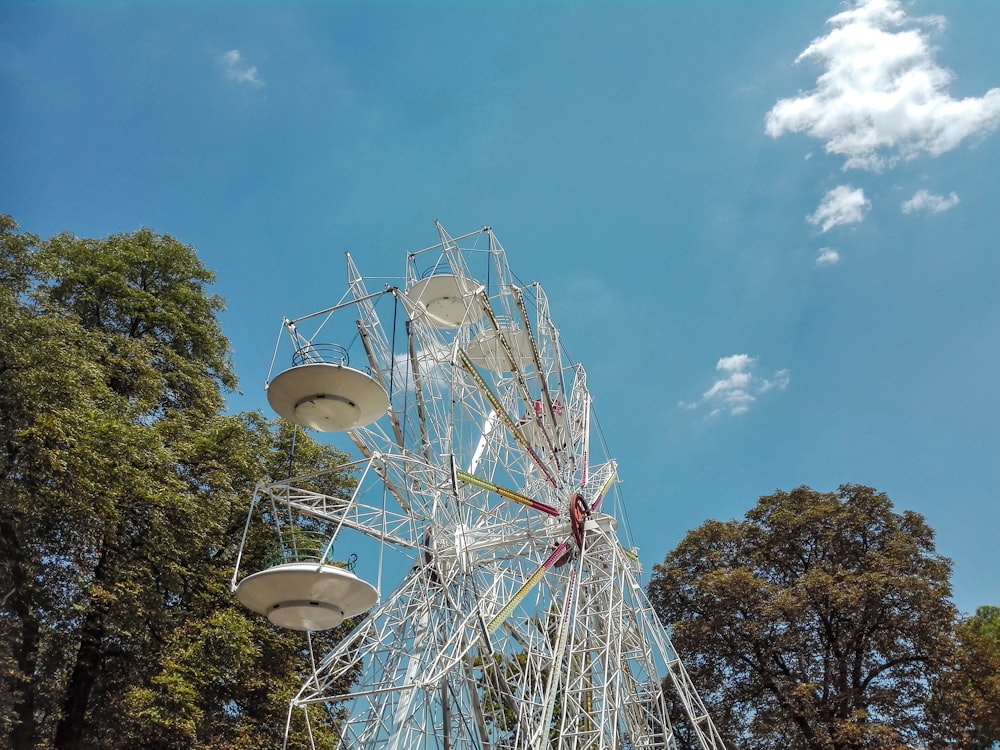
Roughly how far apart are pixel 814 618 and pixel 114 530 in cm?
1940

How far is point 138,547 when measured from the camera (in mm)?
19766

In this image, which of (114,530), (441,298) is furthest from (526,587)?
(114,530)

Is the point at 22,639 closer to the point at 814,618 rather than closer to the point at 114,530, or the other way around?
the point at 114,530

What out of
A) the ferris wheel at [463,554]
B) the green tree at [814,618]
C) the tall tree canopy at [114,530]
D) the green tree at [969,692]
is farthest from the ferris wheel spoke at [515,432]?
the green tree at [969,692]

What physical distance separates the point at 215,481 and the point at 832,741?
17.3m

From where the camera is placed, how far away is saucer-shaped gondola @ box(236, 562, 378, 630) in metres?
12.5

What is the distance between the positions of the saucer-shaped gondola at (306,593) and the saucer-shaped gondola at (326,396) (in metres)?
2.48

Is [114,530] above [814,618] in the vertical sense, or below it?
below

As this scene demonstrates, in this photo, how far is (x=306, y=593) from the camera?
41.9 ft

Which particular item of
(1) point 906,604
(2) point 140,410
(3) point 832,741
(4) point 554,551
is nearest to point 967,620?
(1) point 906,604

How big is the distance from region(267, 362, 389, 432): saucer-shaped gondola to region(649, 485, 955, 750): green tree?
15.1 metres

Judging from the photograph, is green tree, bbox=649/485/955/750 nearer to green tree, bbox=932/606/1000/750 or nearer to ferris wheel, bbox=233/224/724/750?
green tree, bbox=932/606/1000/750

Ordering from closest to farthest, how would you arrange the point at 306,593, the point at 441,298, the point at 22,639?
the point at 306,593 < the point at 22,639 < the point at 441,298

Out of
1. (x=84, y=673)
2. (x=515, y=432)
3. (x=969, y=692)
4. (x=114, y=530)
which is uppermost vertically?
(x=515, y=432)
